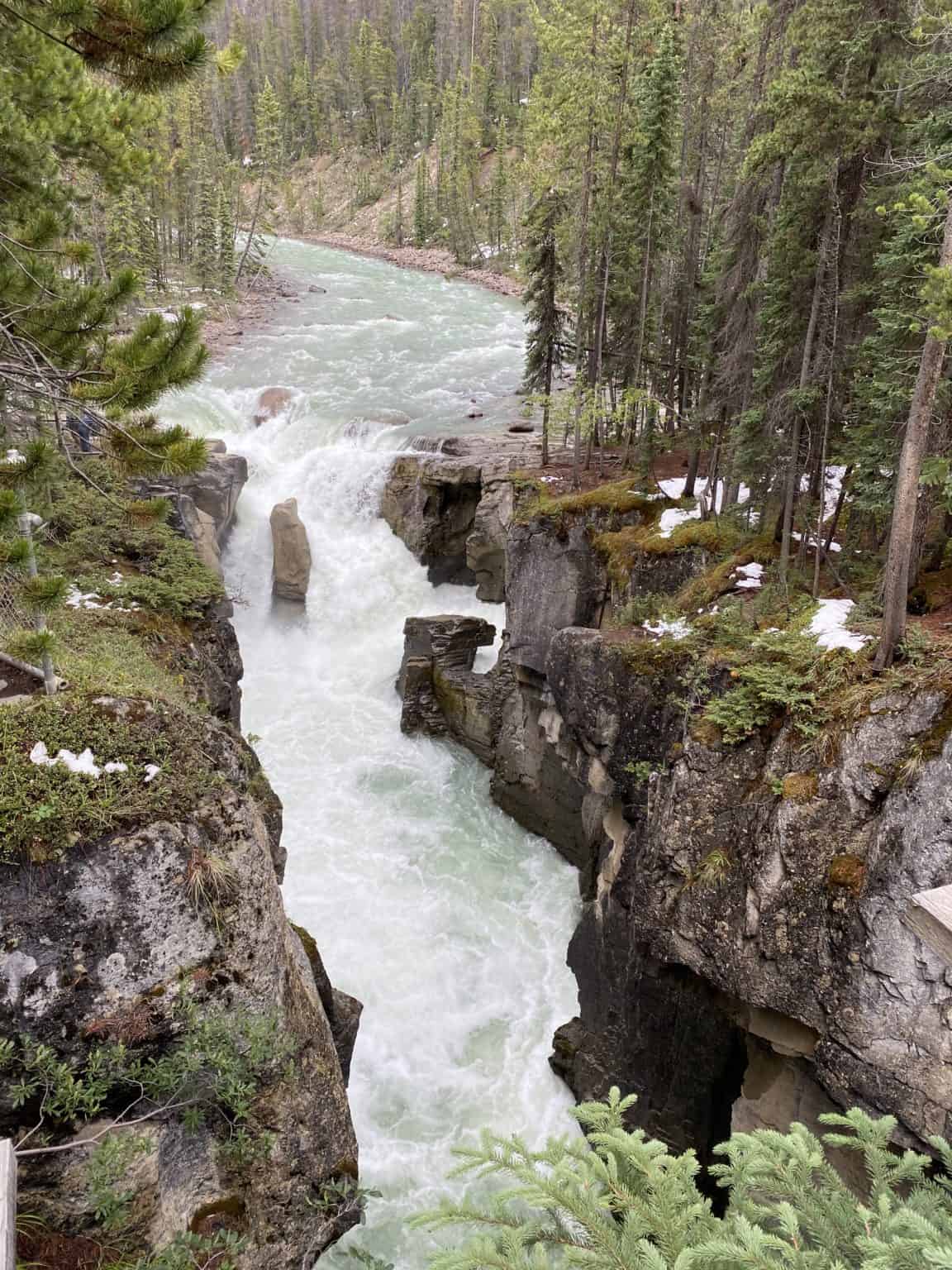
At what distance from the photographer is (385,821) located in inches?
693

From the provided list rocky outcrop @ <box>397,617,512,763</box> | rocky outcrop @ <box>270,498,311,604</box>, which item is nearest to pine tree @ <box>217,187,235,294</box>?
rocky outcrop @ <box>270,498,311,604</box>

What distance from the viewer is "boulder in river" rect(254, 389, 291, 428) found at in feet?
93.1

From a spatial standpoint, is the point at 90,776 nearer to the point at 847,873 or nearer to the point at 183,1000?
the point at 183,1000

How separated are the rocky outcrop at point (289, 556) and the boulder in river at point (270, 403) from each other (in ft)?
22.2

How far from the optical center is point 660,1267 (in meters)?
3.19

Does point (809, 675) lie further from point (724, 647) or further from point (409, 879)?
point (409, 879)

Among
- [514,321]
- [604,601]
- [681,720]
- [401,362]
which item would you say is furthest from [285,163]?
[681,720]

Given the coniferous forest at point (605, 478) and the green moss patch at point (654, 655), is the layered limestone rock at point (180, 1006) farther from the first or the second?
the green moss patch at point (654, 655)

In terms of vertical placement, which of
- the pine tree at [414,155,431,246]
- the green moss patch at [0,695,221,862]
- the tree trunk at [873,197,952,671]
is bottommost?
the green moss patch at [0,695,221,862]

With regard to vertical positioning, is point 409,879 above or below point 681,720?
below

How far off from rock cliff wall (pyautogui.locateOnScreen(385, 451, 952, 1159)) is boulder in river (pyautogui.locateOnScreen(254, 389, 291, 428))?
59.2 ft

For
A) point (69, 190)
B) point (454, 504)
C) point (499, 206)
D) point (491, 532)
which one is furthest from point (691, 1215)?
point (499, 206)

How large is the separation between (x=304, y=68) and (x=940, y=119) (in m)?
99.1

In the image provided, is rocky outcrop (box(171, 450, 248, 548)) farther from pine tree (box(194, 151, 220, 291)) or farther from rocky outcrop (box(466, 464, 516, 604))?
pine tree (box(194, 151, 220, 291))
